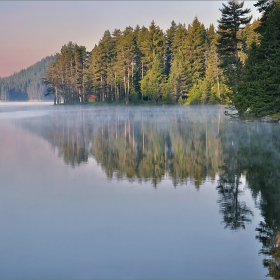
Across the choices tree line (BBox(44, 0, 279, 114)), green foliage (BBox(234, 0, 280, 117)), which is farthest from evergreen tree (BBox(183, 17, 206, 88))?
green foliage (BBox(234, 0, 280, 117))

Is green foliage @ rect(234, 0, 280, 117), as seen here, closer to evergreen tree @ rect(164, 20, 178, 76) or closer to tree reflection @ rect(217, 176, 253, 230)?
tree reflection @ rect(217, 176, 253, 230)

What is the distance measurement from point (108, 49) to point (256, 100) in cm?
5832

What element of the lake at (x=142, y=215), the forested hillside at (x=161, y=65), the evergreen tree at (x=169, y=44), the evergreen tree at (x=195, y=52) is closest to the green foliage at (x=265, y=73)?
the lake at (x=142, y=215)

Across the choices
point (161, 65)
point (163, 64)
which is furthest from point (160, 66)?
point (163, 64)

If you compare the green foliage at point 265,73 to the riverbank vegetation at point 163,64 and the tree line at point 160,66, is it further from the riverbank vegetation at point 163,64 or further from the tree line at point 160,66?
the tree line at point 160,66

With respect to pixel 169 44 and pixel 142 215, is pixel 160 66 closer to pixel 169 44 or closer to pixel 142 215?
pixel 169 44

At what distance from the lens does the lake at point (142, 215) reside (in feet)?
23.3

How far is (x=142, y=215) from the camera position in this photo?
385 inches

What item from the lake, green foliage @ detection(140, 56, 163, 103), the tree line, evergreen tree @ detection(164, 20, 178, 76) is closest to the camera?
the lake

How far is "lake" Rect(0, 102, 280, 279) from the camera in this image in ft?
23.3

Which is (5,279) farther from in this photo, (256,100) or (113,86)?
(113,86)

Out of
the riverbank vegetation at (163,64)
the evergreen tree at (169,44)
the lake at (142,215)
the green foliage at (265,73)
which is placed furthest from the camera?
the evergreen tree at (169,44)

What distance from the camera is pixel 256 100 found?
1299 inches

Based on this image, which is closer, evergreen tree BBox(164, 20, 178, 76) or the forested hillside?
the forested hillside
